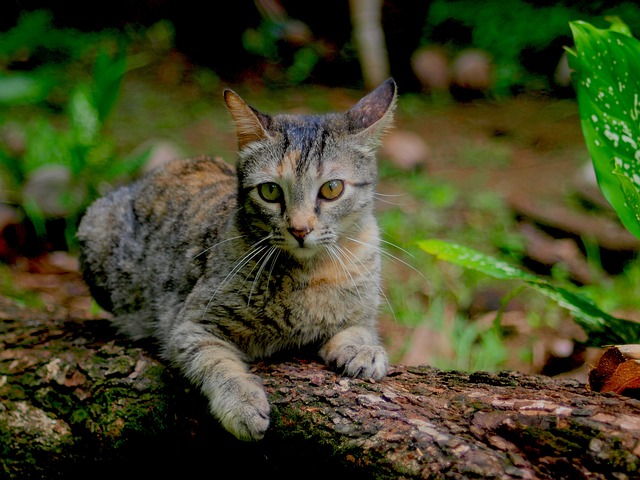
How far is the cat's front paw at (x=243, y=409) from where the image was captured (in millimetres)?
2307

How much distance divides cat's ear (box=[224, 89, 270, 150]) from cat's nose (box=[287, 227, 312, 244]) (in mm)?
503

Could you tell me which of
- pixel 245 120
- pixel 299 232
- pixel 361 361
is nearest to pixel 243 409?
pixel 361 361

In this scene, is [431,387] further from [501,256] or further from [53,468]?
[501,256]

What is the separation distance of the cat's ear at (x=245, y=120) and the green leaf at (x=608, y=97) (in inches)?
56.5

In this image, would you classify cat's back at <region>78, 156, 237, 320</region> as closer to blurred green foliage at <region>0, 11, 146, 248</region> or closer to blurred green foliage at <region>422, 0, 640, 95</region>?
blurred green foliage at <region>0, 11, 146, 248</region>

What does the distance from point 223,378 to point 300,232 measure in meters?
0.65

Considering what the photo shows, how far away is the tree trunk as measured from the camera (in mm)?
1908

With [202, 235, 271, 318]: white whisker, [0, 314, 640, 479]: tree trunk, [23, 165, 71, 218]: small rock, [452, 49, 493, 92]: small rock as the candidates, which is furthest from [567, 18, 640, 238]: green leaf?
[452, 49, 493, 92]: small rock

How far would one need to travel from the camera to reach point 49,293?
4660 millimetres

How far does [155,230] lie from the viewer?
3.62 metres

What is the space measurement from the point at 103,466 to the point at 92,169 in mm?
3247

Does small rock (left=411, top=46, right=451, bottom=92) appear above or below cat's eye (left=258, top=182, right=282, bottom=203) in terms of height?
above

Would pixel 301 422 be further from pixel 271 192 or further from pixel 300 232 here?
pixel 271 192

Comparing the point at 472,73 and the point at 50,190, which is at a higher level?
the point at 472,73
